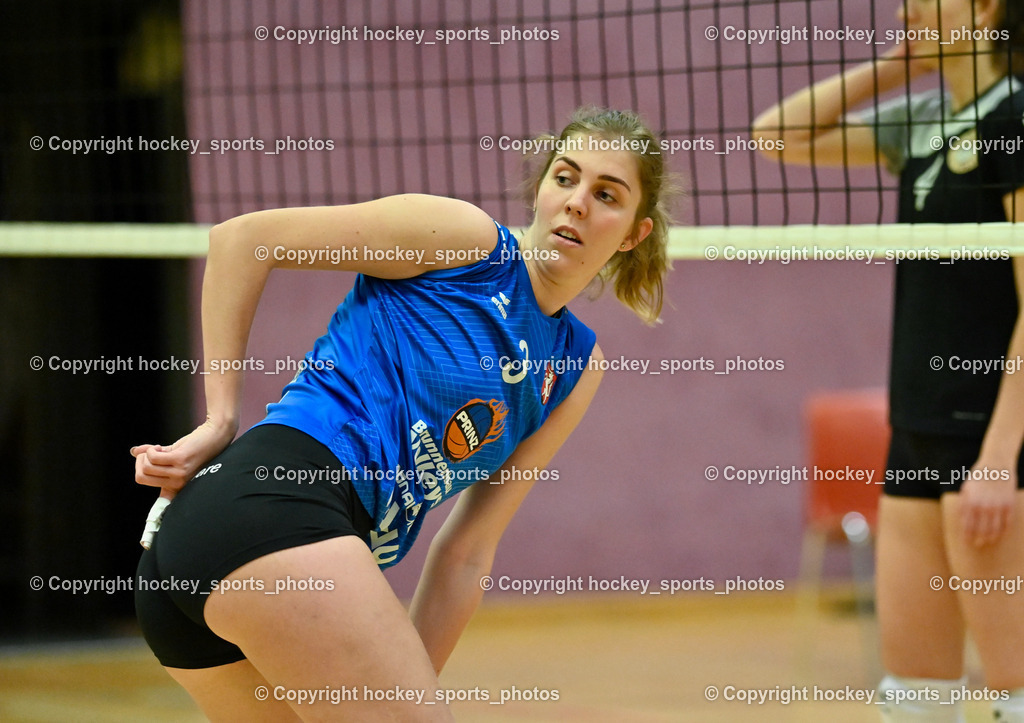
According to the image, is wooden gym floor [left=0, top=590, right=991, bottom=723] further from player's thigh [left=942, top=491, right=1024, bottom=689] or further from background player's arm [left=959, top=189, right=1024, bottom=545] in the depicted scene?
background player's arm [left=959, top=189, right=1024, bottom=545]

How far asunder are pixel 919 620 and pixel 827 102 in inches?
46.8

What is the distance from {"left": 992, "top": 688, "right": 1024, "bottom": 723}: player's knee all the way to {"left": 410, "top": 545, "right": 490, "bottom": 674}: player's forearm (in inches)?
42.7

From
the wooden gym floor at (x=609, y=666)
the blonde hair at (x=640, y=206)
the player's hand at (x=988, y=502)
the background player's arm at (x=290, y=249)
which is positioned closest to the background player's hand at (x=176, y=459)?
the background player's arm at (x=290, y=249)

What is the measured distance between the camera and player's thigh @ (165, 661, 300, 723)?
1533mm

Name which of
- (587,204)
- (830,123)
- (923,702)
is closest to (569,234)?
(587,204)

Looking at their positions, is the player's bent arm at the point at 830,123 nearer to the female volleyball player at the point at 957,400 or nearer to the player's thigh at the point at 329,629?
the female volleyball player at the point at 957,400

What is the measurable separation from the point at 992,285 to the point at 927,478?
1.36 feet

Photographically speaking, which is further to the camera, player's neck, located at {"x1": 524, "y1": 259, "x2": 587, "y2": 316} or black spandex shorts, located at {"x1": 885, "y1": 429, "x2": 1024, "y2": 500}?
black spandex shorts, located at {"x1": 885, "y1": 429, "x2": 1024, "y2": 500}

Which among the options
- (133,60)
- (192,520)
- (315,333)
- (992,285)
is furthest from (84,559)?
(992,285)

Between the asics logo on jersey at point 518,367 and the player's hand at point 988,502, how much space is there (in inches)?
38.8

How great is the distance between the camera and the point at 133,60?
4762mm

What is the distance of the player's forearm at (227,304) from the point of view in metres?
1.55

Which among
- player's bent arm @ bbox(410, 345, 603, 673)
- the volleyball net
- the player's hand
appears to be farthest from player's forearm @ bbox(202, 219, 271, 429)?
the volleyball net

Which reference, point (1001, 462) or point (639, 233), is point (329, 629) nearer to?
point (639, 233)
